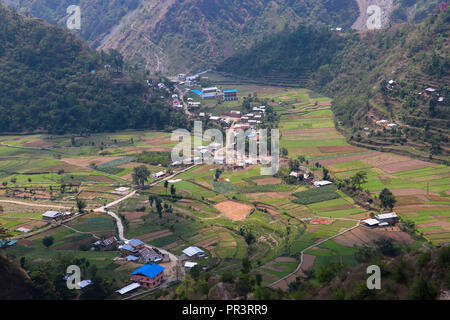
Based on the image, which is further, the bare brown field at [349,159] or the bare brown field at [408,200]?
the bare brown field at [349,159]

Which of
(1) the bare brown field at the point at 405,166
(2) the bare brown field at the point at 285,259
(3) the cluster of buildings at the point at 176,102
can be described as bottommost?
(2) the bare brown field at the point at 285,259

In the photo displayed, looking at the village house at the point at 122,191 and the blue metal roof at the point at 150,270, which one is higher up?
the village house at the point at 122,191

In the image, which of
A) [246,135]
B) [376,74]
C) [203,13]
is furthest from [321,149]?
[203,13]

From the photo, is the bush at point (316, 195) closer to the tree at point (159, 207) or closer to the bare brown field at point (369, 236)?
the bare brown field at point (369, 236)

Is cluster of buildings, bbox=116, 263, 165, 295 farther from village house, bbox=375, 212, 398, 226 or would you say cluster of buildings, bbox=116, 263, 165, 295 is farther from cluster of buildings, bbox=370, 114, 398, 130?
cluster of buildings, bbox=370, 114, 398, 130

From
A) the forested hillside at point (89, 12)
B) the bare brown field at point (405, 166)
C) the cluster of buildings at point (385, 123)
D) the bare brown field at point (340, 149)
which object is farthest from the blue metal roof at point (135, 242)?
the forested hillside at point (89, 12)

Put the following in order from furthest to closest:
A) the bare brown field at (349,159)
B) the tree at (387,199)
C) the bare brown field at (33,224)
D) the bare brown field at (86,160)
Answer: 1. the bare brown field at (86,160)
2. the bare brown field at (349,159)
3. the tree at (387,199)
4. the bare brown field at (33,224)

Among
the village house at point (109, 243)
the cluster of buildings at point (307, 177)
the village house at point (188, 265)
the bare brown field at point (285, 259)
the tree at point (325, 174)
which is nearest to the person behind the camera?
the village house at point (188, 265)

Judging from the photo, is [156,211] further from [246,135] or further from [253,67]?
[253,67]
